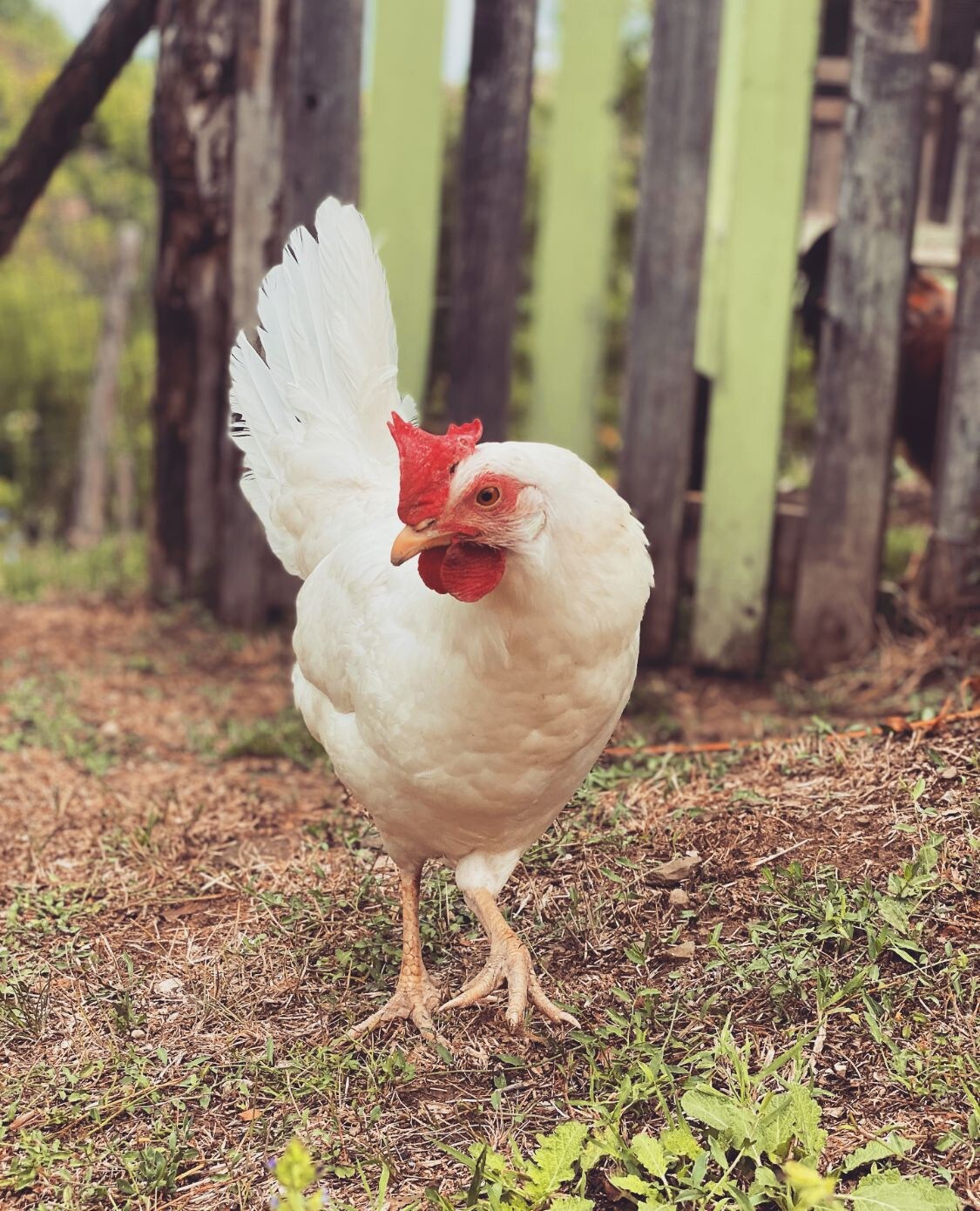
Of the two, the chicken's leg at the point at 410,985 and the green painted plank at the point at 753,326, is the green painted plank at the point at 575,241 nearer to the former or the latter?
the green painted plank at the point at 753,326

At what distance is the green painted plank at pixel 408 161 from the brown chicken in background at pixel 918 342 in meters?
1.44

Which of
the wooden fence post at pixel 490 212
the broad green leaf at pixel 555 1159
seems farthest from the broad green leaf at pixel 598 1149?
the wooden fence post at pixel 490 212

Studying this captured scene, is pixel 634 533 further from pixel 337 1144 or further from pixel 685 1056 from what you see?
pixel 337 1144

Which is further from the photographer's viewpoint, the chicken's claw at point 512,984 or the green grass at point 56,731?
the green grass at point 56,731

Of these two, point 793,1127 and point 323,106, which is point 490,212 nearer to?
point 323,106

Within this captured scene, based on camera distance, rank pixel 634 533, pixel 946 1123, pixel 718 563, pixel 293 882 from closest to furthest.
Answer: pixel 946 1123, pixel 634 533, pixel 293 882, pixel 718 563

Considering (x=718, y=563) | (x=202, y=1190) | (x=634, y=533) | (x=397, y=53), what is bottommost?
(x=202, y=1190)

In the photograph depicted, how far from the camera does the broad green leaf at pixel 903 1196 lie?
70.9 inches

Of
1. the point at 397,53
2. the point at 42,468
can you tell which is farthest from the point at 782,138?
the point at 42,468

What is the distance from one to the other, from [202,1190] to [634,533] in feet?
4.22

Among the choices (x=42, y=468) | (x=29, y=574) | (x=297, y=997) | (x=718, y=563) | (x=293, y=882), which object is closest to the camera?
(x=297, y=997)

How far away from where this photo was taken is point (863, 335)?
4090 mm

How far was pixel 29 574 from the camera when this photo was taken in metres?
6.11

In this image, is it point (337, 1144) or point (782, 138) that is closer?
point (337, 1144)
